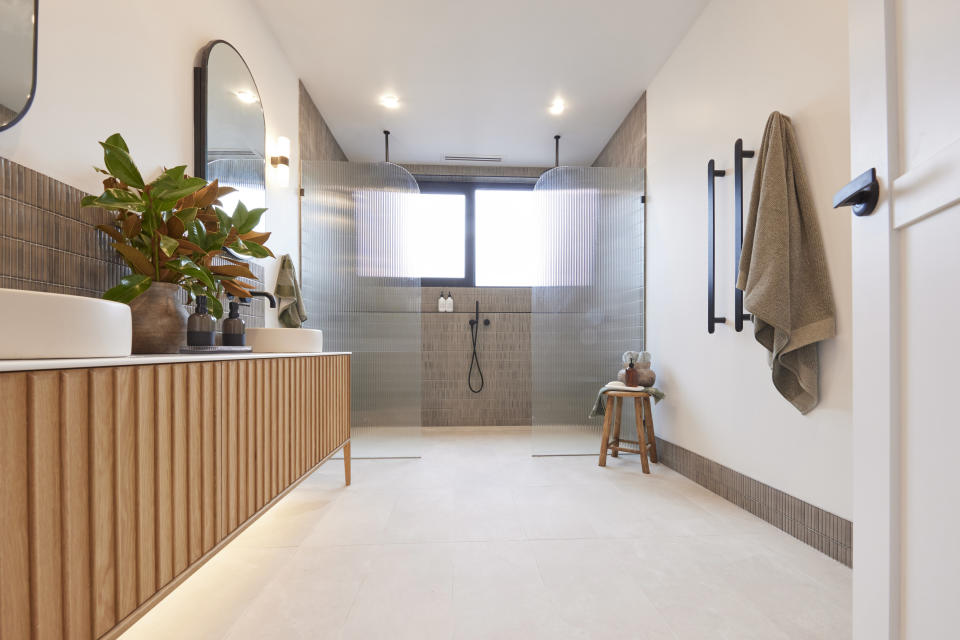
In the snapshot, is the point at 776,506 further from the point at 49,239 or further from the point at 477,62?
the point at 477,62

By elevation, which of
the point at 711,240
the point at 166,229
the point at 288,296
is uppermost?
the point at 711,240

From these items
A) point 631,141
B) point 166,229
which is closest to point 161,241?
point 166,229

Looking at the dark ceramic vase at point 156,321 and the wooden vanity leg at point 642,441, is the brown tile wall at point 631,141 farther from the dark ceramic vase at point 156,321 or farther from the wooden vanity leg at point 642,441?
the dark ceramic vase at point 156,321

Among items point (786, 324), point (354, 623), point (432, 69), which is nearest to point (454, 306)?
point (432, 69)

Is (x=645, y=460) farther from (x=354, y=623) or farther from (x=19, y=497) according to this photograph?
(x=19, y=497)

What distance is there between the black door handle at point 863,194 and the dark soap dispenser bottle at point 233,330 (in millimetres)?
1671

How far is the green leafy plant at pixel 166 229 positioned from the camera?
1156 mm

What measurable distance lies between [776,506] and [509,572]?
120cm

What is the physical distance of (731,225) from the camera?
2227mm

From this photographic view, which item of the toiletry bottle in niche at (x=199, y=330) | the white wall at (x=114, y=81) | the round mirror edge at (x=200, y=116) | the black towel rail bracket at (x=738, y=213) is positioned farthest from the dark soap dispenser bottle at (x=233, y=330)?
the black towel rail bracket at (x=738, y=213)

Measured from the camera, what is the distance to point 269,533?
6.07 ft

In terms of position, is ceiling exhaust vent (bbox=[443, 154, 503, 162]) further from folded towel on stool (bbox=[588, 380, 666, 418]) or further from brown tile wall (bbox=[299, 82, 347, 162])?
folded towel on stool (bbox=[588, 380, 666, 418])

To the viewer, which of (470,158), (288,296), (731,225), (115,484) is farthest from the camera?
(470,158)

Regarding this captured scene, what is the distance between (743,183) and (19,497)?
258 centimetres
